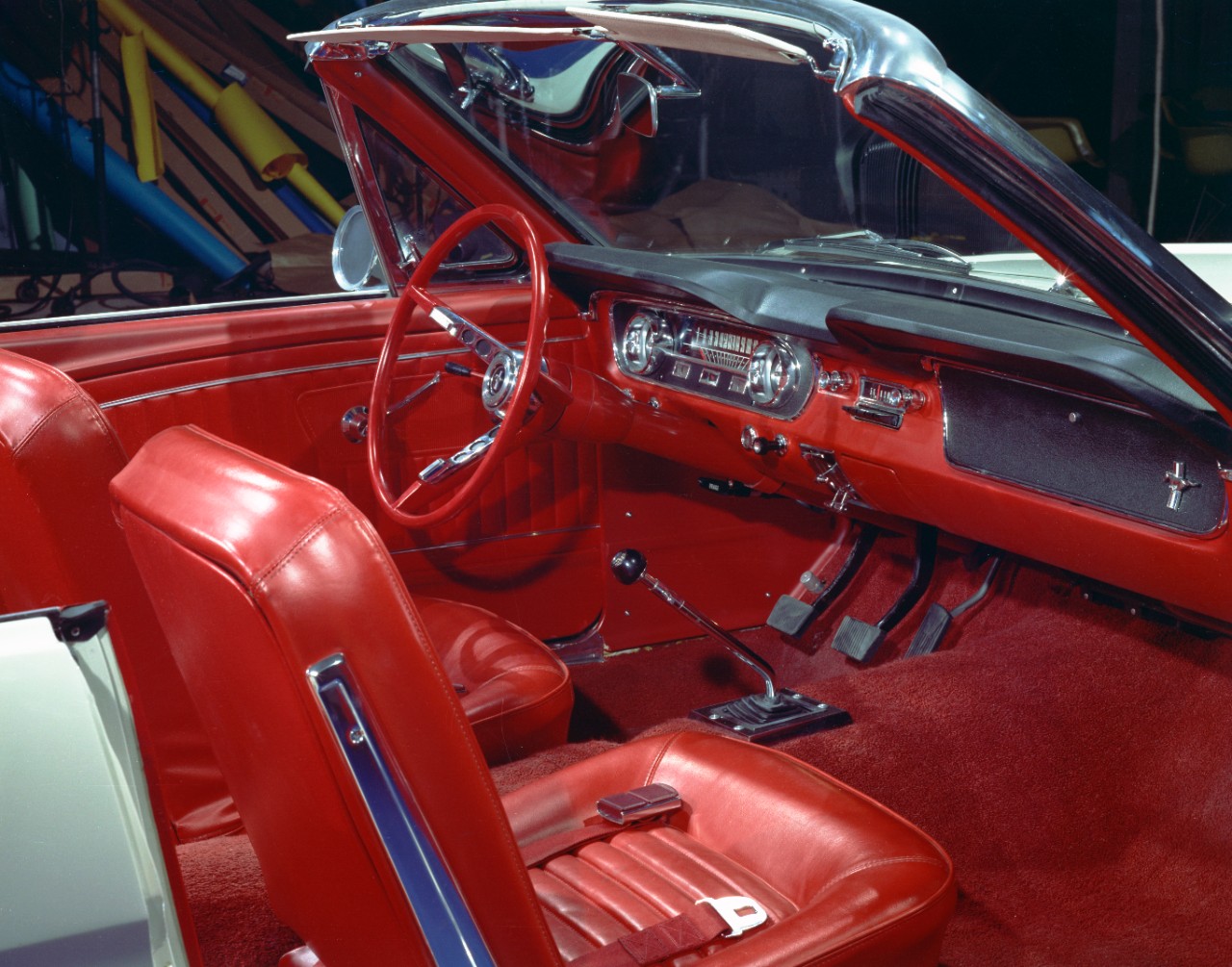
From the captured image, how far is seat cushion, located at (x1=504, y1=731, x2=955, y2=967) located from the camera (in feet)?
3.77

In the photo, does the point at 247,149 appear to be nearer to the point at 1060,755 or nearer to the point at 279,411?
the point at 279,411

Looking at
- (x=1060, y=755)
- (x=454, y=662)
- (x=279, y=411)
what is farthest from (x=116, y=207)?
(x=1060, y=755)

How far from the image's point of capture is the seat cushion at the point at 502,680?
1.85 metres

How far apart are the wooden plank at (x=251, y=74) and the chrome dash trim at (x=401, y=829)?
3673 mm

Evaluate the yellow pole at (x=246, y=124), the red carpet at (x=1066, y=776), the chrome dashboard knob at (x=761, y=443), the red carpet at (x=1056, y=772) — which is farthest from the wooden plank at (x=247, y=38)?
the red carpet at (x=1066, y=776)

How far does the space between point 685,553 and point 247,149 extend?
2625 mm

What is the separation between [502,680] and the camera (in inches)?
75.7

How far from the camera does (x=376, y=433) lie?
216 cm

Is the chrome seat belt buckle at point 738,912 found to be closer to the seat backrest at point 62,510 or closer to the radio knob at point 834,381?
the seat backrest at point 62,510

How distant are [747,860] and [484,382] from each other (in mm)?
1064

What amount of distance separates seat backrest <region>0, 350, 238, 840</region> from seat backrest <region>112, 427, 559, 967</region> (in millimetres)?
375

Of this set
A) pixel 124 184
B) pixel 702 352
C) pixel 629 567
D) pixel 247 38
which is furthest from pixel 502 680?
pixel 247 38

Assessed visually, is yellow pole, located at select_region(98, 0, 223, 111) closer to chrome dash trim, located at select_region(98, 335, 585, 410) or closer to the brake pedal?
chrome dash trim, located at select_region(98, 335, 585, 410)

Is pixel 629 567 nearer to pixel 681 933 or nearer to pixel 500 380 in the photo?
pixel 500 380
